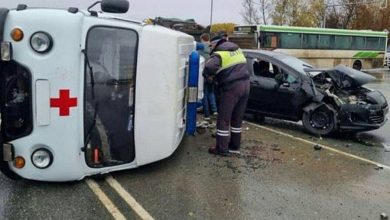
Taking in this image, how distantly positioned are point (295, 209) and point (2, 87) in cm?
297

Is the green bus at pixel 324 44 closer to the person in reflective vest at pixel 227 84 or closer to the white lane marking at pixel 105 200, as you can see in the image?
the person in reflective vest at pixel 227 84

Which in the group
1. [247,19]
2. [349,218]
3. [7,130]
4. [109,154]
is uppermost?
[247,19]

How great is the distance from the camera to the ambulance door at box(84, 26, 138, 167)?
448 cm

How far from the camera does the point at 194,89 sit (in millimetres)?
5965

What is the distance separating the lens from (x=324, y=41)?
27.1 meters

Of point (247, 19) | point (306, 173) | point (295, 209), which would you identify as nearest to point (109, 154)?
point (295, 209)

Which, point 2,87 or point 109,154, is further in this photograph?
point 109,154

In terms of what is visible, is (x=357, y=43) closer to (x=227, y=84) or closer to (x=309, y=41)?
(x=309, y=41)

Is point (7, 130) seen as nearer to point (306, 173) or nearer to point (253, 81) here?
point (306, 173)

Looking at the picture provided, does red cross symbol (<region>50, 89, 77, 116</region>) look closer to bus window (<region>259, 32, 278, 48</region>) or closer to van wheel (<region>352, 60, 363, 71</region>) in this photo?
bus window (<region>259, 32, 278, 48</region>)

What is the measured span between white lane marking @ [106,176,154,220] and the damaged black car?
4.35m

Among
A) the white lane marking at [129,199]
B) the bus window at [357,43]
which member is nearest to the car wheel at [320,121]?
the white lane marking at [129,199]

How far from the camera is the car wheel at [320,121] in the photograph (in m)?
7.88

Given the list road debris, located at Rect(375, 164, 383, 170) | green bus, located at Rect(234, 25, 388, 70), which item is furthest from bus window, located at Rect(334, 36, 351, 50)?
road debris, located at Rect(375, 164, 383, 170)
